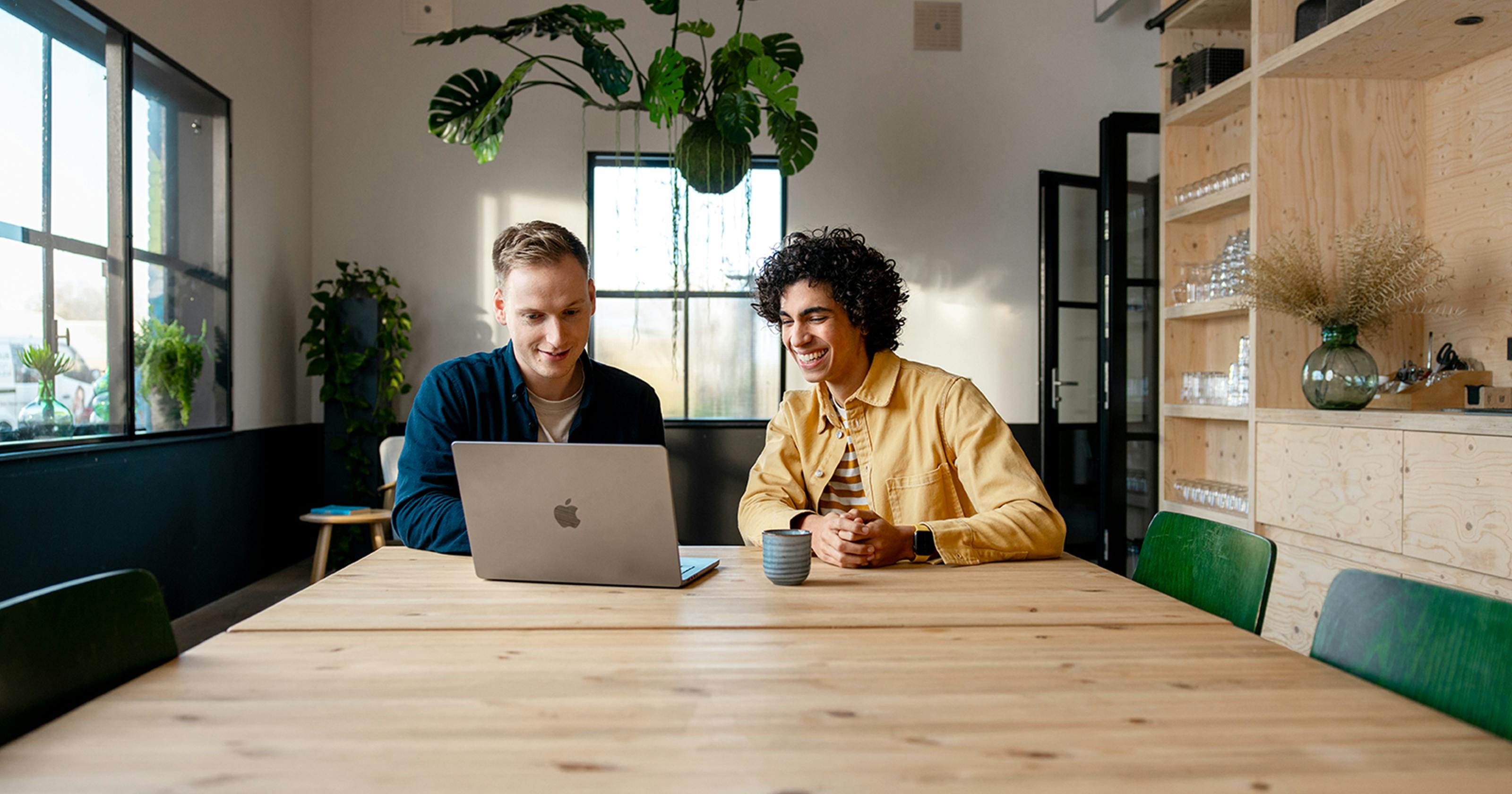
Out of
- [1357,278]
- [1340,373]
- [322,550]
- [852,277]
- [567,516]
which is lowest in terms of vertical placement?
[322,550]

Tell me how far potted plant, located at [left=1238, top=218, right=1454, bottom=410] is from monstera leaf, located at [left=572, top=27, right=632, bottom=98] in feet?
9.30

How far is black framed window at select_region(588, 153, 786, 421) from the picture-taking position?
16.7 feet

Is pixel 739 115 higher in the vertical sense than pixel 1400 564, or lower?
higher

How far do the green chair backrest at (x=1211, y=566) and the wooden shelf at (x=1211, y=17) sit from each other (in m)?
3.13

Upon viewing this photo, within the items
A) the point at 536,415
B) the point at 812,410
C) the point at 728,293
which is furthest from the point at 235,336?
the point at 812,410

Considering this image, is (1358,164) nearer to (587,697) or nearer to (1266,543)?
(1266,543)

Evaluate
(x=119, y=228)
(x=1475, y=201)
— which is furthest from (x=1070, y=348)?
(x=119, y=228)

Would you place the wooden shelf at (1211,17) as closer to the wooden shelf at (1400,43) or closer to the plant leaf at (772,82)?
the wooden shelf at (1400,43)

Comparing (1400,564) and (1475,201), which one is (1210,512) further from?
(1475,201)

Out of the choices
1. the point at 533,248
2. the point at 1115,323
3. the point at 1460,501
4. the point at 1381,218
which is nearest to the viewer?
the point at 533,248

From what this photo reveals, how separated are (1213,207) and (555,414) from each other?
3065 mm

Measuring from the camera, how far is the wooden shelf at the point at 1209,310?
11.9ft

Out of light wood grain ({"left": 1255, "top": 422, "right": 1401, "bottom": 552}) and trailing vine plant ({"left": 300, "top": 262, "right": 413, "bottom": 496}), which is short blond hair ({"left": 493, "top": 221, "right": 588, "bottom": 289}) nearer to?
light wood grain ({"left": 1255, "top": 422, "right": 1401, "bottom": 552})

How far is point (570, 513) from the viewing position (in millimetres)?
1402
